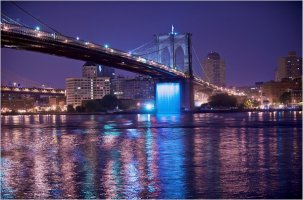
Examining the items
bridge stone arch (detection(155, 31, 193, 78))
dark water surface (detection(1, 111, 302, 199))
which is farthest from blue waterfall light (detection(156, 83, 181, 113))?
dark water surface (detection(1, 111, 302, 199))

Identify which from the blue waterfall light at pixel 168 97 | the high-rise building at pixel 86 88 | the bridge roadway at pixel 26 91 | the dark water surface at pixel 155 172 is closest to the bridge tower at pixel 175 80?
the blue waterfall light at pixel 168 97

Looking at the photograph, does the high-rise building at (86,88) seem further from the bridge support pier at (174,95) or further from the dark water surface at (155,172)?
the dark water surface at (155,172)

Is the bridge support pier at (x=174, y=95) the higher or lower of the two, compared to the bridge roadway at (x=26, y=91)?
Result: lower

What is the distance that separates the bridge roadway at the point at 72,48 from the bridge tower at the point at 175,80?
275 centimetres

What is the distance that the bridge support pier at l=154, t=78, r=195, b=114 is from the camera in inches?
2862

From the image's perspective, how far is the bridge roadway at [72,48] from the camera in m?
39.2

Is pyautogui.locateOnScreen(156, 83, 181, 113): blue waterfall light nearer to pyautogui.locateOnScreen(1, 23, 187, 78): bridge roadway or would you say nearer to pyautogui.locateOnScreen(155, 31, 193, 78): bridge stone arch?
pyautogui.locateOnScreen(1, 23, 187, 78): bridge roadway

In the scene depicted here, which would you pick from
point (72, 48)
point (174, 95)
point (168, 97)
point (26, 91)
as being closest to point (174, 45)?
point (168, 97)

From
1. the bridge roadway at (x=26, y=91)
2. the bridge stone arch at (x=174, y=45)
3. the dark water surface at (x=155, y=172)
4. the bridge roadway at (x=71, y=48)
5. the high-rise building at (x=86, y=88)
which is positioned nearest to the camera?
the dark water surface at (x=155, y=172)

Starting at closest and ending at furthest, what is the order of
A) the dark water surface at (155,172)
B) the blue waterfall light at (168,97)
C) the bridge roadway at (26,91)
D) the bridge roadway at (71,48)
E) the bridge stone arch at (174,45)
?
1. the dark water surface at (155,172)
2. the bridge roadway at (71,48)
3. the blue waterfall light at (168,97)
4. the bridge stone arch at (174,45)
5. the bridge roadway at (26,91)

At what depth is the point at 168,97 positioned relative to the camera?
247 ft

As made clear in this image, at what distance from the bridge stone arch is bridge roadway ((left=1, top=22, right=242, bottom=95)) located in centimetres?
819

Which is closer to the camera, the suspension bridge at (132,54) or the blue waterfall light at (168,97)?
the suspension bridge at (132,54)

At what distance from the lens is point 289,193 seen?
29.5 ft
